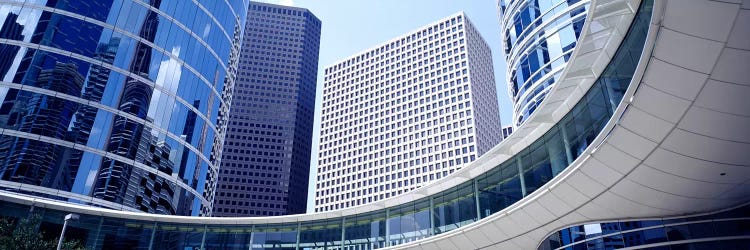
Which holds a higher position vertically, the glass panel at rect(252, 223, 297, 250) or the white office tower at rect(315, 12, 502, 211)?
the white office tower at rect(315, 12, 502, 211)

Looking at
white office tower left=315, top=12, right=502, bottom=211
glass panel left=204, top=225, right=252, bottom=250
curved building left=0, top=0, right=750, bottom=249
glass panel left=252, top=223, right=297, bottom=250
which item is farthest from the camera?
white office tower left=315, top=12, right=502, bottom=211

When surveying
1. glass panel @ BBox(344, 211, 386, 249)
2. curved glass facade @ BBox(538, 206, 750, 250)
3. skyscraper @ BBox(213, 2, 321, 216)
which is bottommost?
curved glass facade @ BBox(538, 206, 750, 250)

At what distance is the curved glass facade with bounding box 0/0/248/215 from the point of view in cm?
4944

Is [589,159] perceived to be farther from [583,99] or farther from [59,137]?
[59,137]

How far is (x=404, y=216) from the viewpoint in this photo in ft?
116

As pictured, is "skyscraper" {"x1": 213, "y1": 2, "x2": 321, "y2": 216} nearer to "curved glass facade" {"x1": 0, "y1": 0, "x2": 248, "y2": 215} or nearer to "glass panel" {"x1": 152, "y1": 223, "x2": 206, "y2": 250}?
"curved glass facade" {"x1": 0, "y1": 0, "x2": 248, "y2": 215}

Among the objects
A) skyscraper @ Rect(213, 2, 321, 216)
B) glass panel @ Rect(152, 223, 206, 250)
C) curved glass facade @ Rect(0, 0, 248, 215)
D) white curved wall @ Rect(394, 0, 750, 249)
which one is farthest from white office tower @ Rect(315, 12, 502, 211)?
white curved wall @ Rect(394, 0, 750, 249)

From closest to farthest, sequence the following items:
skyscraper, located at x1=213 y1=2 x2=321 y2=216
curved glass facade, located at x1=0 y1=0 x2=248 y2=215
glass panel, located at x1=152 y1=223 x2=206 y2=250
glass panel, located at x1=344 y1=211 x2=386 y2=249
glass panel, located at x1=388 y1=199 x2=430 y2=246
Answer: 1. glass panel, located at x1=388 y1=199 x2=430 y2=246
2. glass panel, located at x1=344 y1=211 x2=386 y2=249
3. glass panel, located at x1=152 y1=223 x2=206 y2=250
4. curved glass facade, located at x1=0 y1=0 x2=248 y2=215
5. skyscraper, located at x1=213 y1=2 x2=321 y2=216

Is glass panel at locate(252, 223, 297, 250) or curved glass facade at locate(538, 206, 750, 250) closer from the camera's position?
curved glass facade at locate(538, 206, 750, 250)

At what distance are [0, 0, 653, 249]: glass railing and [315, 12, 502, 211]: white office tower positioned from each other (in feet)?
306

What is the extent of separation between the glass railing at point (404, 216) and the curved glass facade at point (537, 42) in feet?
53.8

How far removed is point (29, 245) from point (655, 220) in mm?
31672

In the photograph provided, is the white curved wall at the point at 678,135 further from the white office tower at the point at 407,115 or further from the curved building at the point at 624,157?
the white office tower at the point at 407,115

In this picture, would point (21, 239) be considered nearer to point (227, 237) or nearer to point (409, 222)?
point (227, 237)
